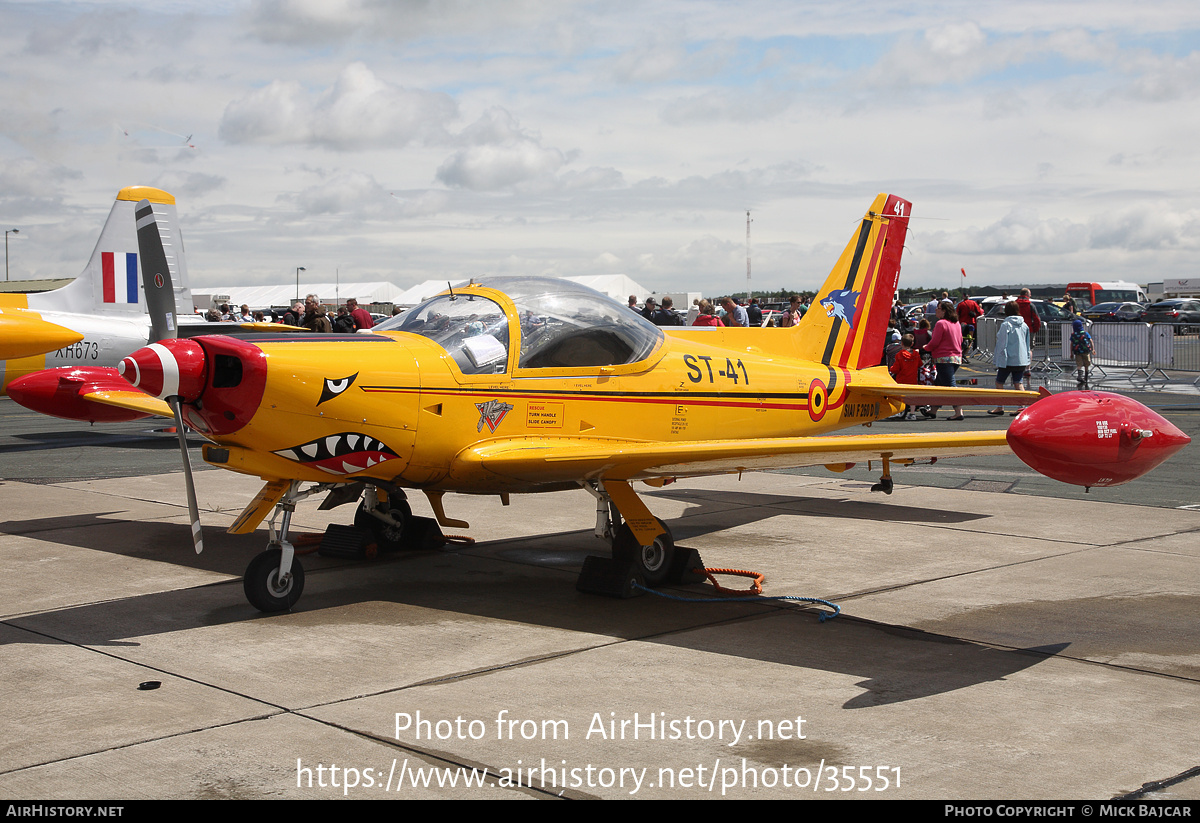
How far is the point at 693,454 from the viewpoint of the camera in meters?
6.30

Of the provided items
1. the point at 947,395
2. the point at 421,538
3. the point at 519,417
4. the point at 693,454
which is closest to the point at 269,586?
the point at 519,417

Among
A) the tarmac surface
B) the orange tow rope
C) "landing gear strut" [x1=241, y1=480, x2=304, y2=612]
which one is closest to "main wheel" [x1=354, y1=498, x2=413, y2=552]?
the tarmac surface

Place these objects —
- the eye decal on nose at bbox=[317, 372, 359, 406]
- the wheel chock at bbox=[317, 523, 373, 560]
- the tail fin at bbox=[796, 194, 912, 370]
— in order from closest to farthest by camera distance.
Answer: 1. the eye decal on nose at bbox=[317, 372, 359, 406]
2. the wheel chock at bbox=[317, 523, 373, 560]
3. the tail fin at bbox=[796, 194, 912, 370]

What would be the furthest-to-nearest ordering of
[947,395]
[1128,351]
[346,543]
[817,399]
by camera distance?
[1128,351] < [817,399] < [947,395] < [346,543]

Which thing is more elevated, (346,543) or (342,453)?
(342,453)

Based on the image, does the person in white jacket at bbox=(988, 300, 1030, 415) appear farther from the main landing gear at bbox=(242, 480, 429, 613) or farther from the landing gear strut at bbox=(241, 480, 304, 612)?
the landing gear strut at bbox=(241, 480, 304, 612)

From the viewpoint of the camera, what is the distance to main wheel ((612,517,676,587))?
695 cm

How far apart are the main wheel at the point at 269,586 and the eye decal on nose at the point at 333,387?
3.44ft

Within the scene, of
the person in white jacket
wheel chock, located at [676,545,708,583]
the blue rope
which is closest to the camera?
the blue rope

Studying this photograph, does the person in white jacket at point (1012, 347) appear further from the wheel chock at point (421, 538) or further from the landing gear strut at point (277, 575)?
the landing gear strut at point (277, 575)

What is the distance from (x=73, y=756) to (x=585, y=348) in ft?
13.3

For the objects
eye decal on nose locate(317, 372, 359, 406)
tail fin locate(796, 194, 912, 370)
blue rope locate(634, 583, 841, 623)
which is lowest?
blue rope locate(634, 583, 841, 623)

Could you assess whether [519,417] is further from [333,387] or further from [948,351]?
[948,351]

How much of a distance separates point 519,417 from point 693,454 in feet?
4.12
